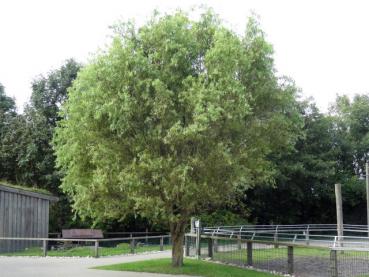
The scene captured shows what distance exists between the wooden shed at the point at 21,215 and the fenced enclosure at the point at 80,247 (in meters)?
0.16

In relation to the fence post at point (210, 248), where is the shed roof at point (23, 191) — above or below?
above

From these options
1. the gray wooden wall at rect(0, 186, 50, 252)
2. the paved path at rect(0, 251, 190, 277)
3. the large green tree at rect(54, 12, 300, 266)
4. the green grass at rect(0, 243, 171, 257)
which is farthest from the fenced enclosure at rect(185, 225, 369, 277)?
the gray wooden wall at rect(0, 186, 50, 252)

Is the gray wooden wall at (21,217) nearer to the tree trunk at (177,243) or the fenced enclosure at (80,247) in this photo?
the fenced enclosure at (80,247)

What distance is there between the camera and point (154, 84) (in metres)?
15.5

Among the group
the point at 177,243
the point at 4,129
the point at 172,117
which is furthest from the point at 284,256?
the point at 4,129

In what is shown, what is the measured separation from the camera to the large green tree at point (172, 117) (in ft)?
51.7

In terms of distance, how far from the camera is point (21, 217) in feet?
86.1

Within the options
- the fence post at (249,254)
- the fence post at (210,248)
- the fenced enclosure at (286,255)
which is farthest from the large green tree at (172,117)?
the fence post at (210,248)

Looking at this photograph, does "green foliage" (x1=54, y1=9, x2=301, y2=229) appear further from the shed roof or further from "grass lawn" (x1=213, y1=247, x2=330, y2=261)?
the shed roof

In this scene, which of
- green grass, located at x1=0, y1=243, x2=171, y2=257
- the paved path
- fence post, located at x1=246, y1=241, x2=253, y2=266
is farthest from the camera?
green grass, located at x1=0, y1=243, x2=171, y2=257

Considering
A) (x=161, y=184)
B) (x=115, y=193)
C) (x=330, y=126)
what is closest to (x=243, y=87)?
(x=161, y=184)

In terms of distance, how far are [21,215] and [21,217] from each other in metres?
0.10

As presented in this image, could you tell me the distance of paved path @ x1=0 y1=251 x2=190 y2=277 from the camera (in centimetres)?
1623

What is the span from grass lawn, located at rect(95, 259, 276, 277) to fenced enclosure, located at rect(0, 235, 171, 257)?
3.75m
